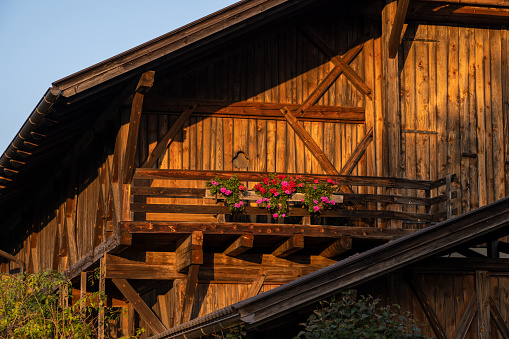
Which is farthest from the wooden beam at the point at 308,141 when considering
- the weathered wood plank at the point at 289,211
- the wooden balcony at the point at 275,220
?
the weathered wood plank at the point at 289,211

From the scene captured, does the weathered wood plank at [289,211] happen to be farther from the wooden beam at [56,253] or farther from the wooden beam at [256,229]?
the wooden beam at [56,253]

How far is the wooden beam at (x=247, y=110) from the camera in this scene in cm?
1711

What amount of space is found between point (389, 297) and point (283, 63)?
6671 millimetres

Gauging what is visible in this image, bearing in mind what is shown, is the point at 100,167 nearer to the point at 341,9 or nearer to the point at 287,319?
the point at 341,9

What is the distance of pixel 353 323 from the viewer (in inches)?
420

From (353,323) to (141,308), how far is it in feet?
19.3

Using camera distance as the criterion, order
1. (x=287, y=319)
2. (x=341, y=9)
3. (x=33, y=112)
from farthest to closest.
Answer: (x=341, y=9) → (x=33, y=112) → (x=287, y=319)

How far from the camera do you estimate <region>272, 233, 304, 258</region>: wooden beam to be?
604 inches

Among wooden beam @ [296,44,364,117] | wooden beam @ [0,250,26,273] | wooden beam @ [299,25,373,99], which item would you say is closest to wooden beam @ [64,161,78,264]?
wooden beam @ [0,250,26,273]

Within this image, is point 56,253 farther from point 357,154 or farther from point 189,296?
point 357,154

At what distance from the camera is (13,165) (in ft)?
57.7

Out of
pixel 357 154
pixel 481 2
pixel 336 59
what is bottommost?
pixel 357 154

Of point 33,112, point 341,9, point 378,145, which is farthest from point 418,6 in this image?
point 33,112

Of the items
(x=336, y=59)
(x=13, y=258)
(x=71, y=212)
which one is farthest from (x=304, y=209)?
(x=13, y=258)
